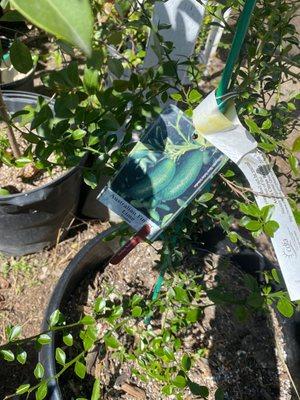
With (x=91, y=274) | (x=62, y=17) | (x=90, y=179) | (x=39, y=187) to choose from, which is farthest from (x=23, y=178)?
(x=62, y=17)

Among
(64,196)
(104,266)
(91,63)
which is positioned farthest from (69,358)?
(91,63)

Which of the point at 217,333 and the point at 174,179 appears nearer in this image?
the point at 174,179

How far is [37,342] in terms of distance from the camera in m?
0.75

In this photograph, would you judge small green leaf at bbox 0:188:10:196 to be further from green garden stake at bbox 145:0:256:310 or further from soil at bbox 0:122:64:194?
green garden stake at bbox 145:0:256:310

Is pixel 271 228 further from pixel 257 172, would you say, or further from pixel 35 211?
pixel 35 211

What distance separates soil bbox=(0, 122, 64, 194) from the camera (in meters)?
1.26

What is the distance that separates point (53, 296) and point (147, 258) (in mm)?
323

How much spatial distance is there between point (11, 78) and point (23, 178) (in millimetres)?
758

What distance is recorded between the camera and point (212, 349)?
1.14 m

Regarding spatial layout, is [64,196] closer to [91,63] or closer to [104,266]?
[104,266]

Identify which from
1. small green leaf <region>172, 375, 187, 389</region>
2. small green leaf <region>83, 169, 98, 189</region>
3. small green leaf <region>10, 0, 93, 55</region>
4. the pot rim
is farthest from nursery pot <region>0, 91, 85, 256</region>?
small green leaf <region>10, 0, 93, 55</region>

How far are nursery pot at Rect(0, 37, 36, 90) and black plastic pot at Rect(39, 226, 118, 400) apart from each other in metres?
0.86

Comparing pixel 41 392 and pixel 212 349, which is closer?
pixel 41 392

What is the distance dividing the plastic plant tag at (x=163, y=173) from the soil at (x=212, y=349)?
0.32 m
